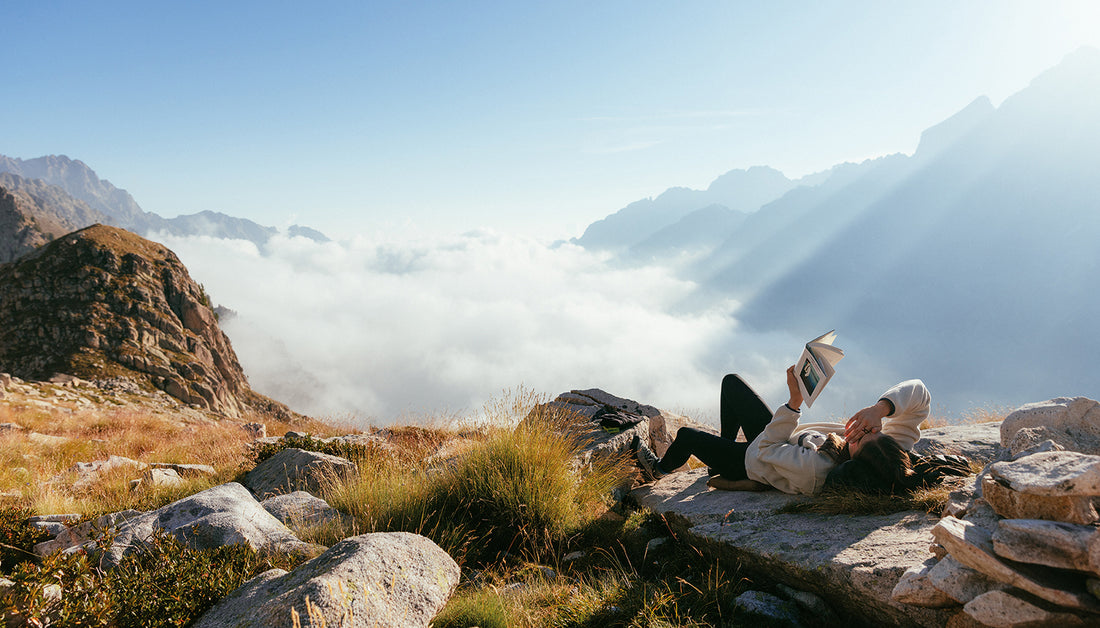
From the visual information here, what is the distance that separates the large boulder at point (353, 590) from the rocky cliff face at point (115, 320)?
43900 mm

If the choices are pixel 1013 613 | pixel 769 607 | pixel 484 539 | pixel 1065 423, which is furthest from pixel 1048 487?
pixel 484 539

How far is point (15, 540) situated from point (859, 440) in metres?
7.31

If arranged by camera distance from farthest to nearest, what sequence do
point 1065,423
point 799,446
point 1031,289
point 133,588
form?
point 1031,289
point 799,446
point 1065,423
point 133,588

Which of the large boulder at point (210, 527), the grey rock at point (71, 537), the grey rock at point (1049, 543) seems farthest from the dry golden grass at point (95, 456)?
the grey rock at point (1049, 543)

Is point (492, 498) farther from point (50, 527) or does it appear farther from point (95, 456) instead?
point (95, 456)

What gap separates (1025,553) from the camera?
2305 mm

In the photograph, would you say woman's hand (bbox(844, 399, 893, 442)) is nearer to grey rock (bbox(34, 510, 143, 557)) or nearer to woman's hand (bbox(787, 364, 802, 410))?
woman's hand (bbox(787, 364, 802, 410))

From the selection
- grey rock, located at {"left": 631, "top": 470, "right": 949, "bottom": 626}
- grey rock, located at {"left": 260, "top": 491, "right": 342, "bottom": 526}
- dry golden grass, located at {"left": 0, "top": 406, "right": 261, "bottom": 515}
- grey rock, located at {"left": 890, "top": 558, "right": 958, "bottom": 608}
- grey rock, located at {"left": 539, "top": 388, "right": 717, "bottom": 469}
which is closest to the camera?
grey rock, located at {"left": 890, "top": 558, "right": 958, "bottom": 608}

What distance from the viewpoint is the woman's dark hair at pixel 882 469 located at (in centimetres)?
412

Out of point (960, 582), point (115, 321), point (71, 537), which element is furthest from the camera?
point (115, 321)

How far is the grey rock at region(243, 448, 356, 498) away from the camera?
6867mm

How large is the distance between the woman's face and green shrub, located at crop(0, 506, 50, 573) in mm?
6939

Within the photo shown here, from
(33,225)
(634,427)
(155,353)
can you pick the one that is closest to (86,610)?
(634,427)

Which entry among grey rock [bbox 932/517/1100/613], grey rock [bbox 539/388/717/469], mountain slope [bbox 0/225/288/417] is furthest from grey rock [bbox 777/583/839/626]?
mountain slope [bbox 0/225/288/417]
